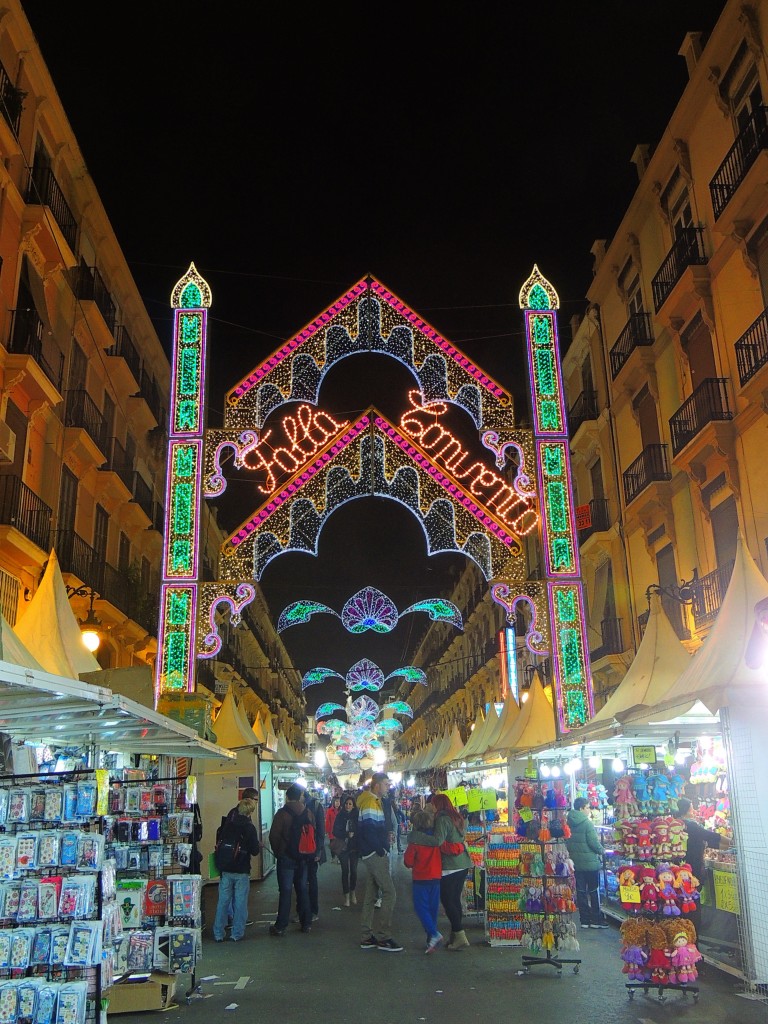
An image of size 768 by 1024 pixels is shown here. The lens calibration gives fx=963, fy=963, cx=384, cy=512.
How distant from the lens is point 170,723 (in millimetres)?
7949

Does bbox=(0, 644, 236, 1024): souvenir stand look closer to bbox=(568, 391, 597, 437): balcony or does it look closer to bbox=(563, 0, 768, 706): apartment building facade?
bbox=(563, 0, 768, 706): apartment building facade

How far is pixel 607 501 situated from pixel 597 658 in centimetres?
411

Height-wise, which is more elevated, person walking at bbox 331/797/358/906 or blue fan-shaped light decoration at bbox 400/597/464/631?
blue fan-shaped light decoration at bbox 400/597/464/631

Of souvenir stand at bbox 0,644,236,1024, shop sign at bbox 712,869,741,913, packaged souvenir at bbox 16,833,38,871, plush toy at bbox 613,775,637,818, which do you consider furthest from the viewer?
shop sign at bbox 712,869,741,913

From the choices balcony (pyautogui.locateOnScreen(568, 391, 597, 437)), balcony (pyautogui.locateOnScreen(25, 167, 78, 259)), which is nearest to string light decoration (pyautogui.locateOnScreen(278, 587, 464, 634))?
balcony (pyautogui.locateOnScreen(568, 391, 597, 437))

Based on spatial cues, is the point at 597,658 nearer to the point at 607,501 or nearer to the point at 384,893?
the point at 607,501

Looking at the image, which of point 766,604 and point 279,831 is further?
point 279,831

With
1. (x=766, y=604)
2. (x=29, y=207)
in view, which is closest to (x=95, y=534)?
(x=29, y=207)

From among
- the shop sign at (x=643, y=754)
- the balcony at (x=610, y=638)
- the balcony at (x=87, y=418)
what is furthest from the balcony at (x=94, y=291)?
the shop sign at (x=643, y=754)

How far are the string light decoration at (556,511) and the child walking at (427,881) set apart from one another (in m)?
5.52

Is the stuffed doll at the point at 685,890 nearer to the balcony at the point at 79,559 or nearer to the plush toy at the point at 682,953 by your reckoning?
the plush toy at the point at 682,953

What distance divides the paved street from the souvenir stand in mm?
562

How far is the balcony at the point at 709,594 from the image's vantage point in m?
17.9

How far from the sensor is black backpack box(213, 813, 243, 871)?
1098cm
